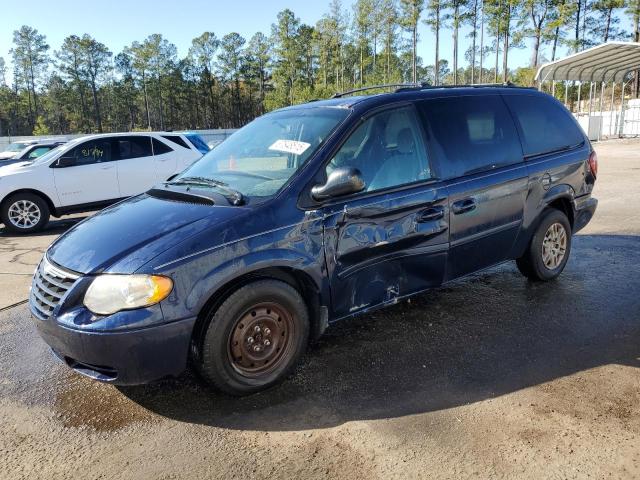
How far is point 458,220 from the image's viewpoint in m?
3.94

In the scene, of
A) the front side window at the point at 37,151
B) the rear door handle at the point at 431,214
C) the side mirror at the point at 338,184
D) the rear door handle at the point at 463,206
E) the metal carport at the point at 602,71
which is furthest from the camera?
the metal carport at the point at 602,71

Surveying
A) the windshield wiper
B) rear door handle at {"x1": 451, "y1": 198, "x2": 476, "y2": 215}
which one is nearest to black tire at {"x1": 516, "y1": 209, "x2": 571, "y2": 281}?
rear door handle at {"x1": 451, "y1": 198, "x2": 476, "y2": 215}

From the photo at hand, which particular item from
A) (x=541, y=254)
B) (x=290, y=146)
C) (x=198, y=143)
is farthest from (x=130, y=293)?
(x=198, y=143)

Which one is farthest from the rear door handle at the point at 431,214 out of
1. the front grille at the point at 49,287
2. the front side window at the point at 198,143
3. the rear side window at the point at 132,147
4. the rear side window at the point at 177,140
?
the front side window at the point at 198,143

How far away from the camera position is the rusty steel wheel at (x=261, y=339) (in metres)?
3.06

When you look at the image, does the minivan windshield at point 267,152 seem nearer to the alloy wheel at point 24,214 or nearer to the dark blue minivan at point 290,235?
the dark blue minivan at point 290,235

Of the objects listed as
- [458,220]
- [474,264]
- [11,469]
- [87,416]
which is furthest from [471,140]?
[11,469]

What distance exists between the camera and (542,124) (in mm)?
4828

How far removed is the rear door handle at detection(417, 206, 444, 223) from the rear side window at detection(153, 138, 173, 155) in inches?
314

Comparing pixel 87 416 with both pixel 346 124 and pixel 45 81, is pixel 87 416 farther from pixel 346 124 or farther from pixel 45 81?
pixel 45 81

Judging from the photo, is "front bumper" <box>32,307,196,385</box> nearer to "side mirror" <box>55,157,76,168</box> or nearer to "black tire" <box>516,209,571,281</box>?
"black tire" <box>516,209,571,281</box>

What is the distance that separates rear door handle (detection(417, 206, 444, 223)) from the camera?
372cm

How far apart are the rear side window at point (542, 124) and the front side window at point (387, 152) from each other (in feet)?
4.34

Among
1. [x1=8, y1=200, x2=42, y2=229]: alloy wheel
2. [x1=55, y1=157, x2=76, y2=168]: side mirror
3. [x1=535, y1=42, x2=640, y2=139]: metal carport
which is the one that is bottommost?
[x1=8, y1=200, x2=42, y2=229]: alloy wheel
